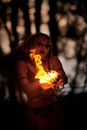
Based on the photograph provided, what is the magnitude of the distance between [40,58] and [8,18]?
90 cm

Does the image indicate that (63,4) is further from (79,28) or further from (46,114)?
(46,114)

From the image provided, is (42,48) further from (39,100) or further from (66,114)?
(66,114)

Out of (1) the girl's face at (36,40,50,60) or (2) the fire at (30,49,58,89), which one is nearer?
(2) the fire at (30,49,58,89)

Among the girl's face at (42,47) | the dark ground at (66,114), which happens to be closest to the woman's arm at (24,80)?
the girl's face at (42,47)

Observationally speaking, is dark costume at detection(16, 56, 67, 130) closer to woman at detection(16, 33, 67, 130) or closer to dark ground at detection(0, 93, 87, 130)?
woman at detection(16, 33, 67, 130)

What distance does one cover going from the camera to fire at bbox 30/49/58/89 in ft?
9.83

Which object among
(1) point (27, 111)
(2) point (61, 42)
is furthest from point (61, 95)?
(1) point (27, 111)

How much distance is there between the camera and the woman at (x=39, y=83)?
3.08 meters

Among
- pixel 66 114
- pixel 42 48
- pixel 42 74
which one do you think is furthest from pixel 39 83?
pixel 66 114

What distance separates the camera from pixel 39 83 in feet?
10.0

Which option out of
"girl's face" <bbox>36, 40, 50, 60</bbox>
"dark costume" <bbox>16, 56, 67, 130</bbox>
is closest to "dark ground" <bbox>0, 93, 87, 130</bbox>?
"dark costume" <bbox>16, 56, 67, 130</bbox>

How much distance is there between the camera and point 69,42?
13.2 ft

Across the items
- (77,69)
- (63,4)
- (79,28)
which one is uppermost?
(63,4)

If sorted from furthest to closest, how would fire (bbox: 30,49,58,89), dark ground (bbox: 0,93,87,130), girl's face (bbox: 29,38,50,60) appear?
dark ground (bbox: 0,93,87,130) → girl's face (bbox: 29,38,50,60) → fire (bbox: 30,49,58,89)
